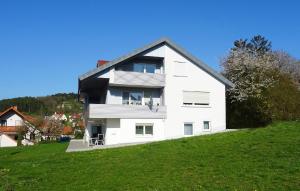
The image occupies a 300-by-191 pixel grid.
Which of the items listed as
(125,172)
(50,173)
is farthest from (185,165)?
(50,173)

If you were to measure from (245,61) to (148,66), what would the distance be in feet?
47.7

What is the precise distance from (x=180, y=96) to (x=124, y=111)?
5772 millimetres

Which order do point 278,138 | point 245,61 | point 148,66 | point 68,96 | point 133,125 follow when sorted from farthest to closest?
point 68,96, point 245,61, point 148,66, point 133,125, point 278,138

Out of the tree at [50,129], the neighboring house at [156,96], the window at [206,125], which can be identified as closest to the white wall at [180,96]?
the neighboring house at [156,96]

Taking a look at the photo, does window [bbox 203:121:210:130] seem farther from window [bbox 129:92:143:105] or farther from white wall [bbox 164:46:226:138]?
window [bbox 129:92:143:105]

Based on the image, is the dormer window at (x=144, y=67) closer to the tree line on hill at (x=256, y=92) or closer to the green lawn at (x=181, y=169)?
the tree line on hill at (x=256, y=92)

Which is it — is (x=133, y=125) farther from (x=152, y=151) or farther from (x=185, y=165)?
(x=185, y=165)

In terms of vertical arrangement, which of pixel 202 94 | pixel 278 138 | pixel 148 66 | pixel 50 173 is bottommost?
pixel 50 173

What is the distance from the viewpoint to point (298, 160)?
1571cm

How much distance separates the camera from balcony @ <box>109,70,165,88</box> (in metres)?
35.9

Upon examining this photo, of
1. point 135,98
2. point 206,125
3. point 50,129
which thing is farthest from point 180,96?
point 50,129

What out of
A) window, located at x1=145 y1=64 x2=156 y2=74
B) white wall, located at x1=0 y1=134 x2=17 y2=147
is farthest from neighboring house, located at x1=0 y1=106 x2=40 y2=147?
window, located at x1=145 y1=64 x2=156 y2=74

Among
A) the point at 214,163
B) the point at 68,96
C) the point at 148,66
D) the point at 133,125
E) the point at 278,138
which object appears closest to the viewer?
the point at 214,163

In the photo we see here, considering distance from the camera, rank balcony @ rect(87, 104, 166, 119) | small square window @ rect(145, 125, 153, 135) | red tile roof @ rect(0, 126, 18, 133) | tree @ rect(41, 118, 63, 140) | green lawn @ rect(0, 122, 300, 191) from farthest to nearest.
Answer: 1. red tile roof @ rect(0, 126, 18, 133)
2. tree @ rect(41, 118, 63, 140)
3. small square window @ rect(145, 125, 153, 135)
4. balcony @ rect(87, 104, 166, 119)
5. green lawn @ rect(0, 122, 300, 191)
